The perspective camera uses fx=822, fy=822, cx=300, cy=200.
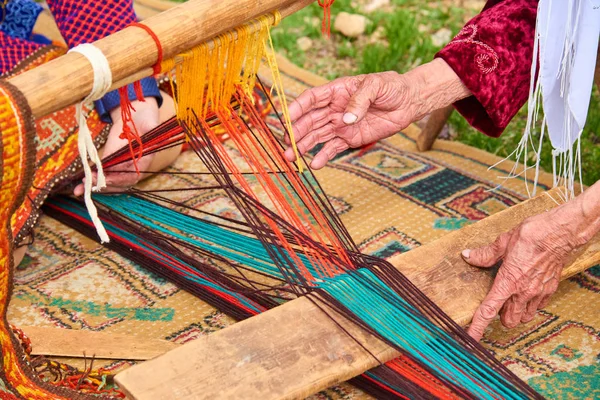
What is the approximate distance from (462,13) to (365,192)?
6.16 feet

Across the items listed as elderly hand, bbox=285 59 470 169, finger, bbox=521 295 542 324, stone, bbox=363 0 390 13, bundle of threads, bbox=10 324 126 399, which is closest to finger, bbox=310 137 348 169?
elderly hand, bbox=285 59 470 169

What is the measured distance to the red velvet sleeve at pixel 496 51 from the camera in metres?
2.08

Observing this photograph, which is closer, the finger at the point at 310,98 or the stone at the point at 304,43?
the finger at the point at 310,98

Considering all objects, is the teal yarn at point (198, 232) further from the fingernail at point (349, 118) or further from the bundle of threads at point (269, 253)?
the fingernail at point (349, 118)

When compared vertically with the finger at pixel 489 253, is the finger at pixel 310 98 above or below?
above

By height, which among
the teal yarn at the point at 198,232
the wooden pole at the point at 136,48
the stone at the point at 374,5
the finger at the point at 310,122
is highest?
the wooden pole at the point at 136,48

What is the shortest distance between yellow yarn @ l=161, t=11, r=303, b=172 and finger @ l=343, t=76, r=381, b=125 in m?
0.14

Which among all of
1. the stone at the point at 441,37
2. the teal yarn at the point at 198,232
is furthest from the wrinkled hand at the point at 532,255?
the stone at the point at 441,37

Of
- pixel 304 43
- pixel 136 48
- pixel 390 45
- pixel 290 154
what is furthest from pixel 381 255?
pixel 304 43

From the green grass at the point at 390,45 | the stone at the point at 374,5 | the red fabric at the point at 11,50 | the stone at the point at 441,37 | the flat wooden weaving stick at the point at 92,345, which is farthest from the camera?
the stone at the point at 374,5

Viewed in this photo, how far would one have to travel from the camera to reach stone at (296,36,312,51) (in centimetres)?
394

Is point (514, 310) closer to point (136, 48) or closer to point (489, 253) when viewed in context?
point (489, 253)

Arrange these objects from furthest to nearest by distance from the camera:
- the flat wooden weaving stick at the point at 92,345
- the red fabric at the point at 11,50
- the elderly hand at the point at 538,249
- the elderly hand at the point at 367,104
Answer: the red fabric at the point at 11,50
the elderly hand at the point at 367,104
the flat wooden weaving stick at the point at 92,345
the elderly hand at the point at 538,249

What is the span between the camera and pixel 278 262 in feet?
5.91
